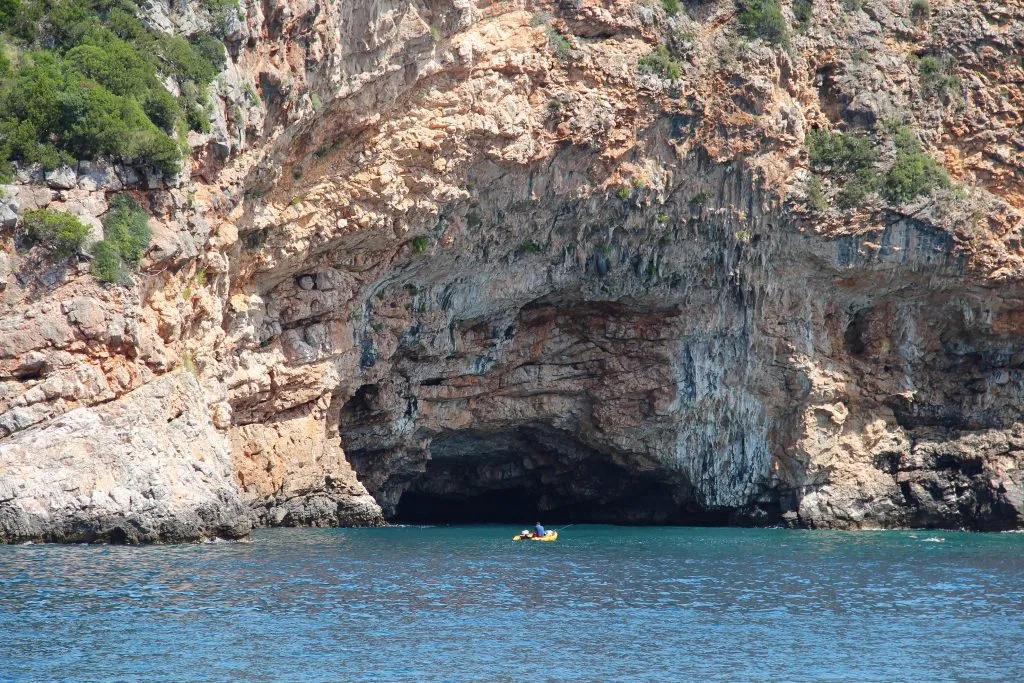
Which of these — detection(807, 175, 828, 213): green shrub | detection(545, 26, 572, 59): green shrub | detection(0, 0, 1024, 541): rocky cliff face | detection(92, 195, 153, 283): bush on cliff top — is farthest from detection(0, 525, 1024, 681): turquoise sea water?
detection(545, 26, 572, 59): green shrub

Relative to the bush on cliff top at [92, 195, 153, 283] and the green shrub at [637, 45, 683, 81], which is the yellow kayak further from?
the bush on cliff top at [92, 195, 153, 283]

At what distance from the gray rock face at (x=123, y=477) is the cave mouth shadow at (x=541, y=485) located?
17625 millimetres

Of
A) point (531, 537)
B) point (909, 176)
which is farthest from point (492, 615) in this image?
point (909, 176)

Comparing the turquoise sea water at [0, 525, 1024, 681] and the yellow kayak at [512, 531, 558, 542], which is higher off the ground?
the yellow kayak at [512, 531, 558, 542]

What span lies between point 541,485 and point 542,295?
11243 mm

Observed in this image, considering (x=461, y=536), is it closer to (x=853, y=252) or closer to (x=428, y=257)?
(x=428, y=257)

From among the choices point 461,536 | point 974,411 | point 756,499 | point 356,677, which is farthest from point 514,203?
point 356,677

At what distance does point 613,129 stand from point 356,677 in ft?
88.0

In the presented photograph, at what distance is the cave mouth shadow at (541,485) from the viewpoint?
175 feet

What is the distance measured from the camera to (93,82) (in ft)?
118

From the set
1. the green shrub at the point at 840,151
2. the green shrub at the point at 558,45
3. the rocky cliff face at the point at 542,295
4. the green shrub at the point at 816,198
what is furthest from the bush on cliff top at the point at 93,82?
the green shrub at the point at 840,151

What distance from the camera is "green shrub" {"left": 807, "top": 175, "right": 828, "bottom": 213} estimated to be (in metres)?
47.2

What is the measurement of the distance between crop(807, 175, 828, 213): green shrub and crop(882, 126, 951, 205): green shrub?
7.95 feet

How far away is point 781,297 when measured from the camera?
49.7 m
